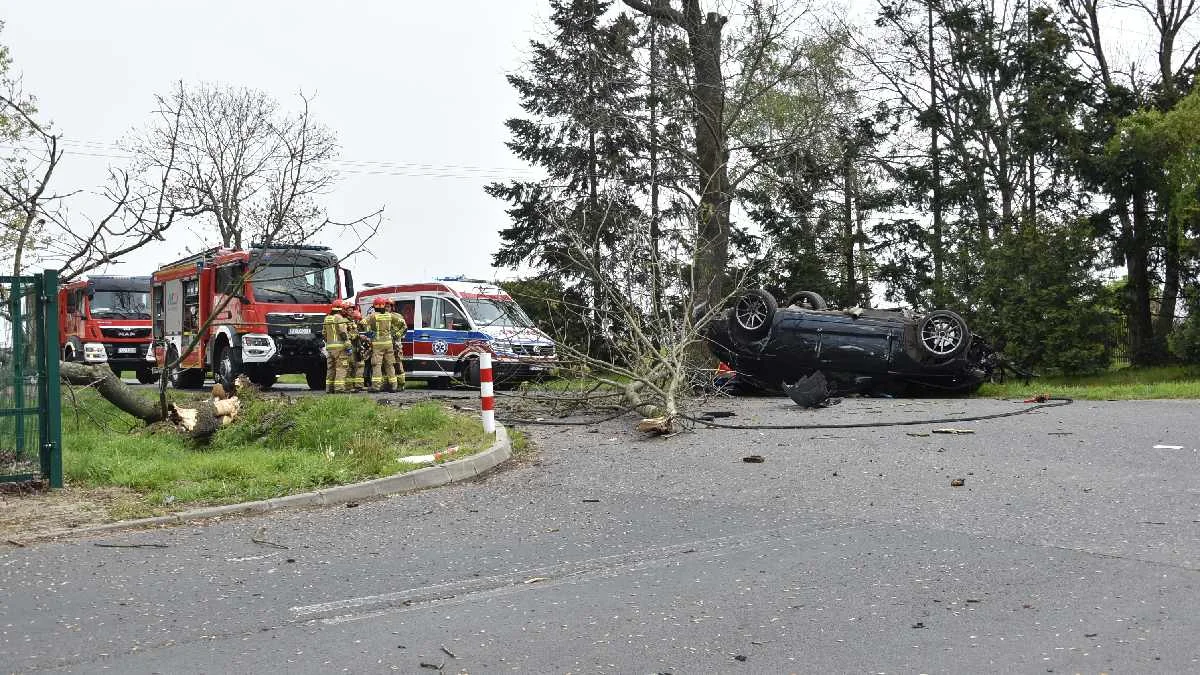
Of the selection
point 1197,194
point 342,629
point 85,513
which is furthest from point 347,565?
point 1197,194

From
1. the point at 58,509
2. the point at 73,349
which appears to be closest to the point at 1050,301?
the point at 58,509

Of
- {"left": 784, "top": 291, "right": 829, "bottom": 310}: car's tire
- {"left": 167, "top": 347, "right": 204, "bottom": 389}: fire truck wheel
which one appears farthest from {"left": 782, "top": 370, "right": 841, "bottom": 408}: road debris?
{"left": 167, "top": 347, "right": 204, "bottom": 389}: fire truck wheel

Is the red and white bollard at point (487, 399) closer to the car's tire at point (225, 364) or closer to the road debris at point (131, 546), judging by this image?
the road debris at point (131, 546)

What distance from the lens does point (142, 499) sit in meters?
7.93

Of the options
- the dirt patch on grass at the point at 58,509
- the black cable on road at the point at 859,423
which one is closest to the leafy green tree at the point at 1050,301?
the black cable on road at the point at 859,423

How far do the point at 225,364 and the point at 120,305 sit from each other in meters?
9.48

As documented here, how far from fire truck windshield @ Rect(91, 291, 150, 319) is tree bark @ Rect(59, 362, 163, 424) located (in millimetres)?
16809

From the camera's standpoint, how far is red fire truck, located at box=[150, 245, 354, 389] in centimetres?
2028

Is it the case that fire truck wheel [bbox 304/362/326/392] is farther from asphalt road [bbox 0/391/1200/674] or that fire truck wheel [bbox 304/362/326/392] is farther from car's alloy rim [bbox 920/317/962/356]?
asphalt road [bbox 0/391/1200/674]

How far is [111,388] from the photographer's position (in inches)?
484

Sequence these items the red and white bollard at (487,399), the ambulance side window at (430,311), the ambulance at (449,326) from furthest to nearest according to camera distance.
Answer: the ambulance side window at (430,311) < the ambulance at (449,326) < the red and white bollard at (487,399)

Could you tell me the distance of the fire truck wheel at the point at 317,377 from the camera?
2141 cm

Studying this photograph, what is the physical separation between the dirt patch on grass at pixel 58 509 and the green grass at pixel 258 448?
161 mm

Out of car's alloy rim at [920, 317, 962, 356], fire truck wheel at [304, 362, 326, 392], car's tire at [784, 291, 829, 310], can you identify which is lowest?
fire truck wheel at [304, 362, 326, 392]
